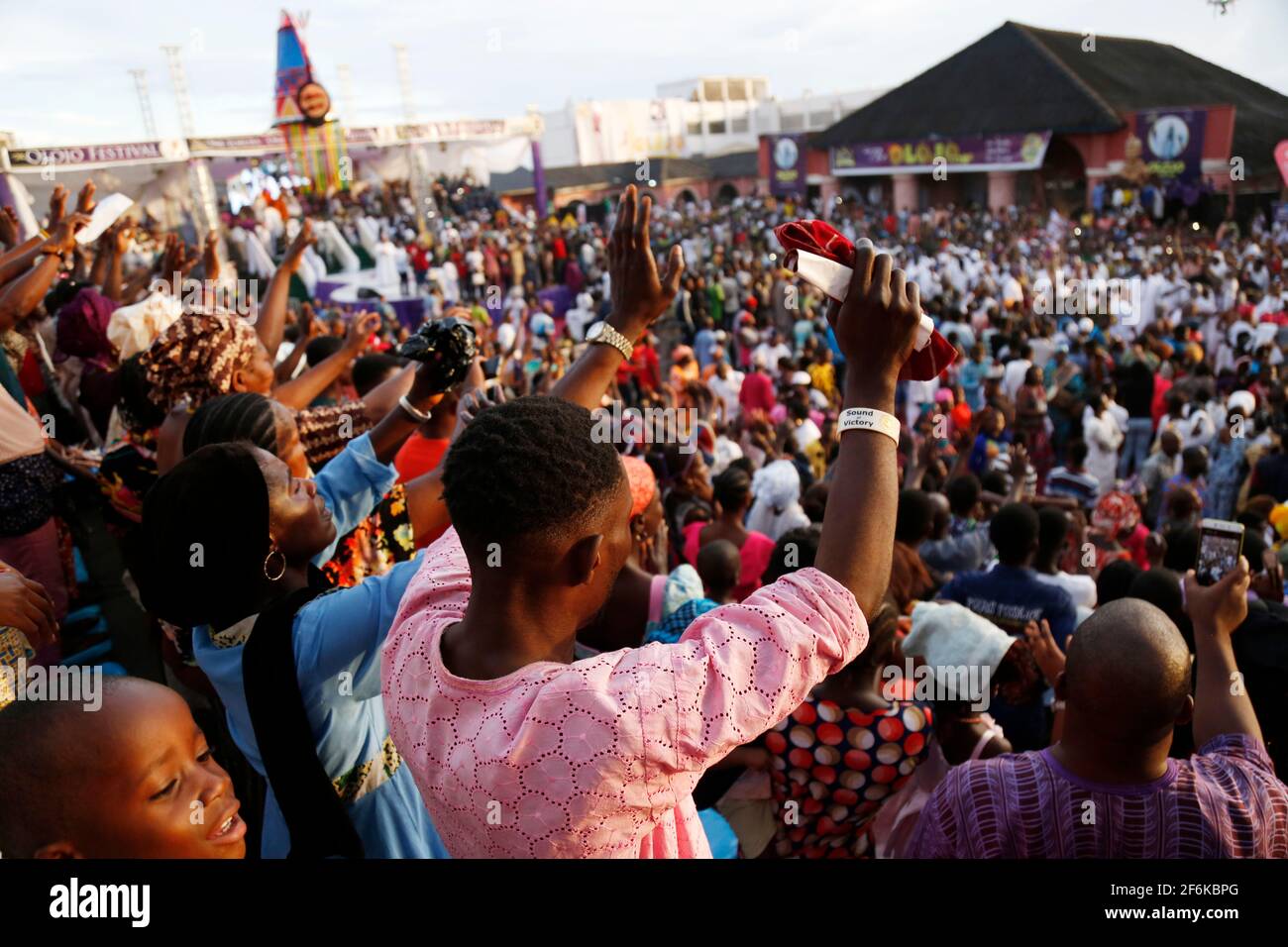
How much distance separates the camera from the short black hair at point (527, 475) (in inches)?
46.3

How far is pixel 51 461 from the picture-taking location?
3189 millimetres

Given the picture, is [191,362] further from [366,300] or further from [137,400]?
[366,300]

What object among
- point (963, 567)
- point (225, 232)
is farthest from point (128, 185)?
point (963, 567)

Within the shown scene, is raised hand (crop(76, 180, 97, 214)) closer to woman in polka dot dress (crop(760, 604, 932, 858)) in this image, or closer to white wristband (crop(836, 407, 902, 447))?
woman in polka dot dress (crop(760, 604, 932, 858))

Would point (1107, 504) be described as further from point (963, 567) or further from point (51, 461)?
point (51, 461)

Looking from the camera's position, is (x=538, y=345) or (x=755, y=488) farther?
(x=538, y=345)

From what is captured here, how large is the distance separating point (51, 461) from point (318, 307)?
1067cm

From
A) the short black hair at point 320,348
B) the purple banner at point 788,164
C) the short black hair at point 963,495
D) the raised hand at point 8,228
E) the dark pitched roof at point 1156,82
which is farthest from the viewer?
the purple banner at point 788,164

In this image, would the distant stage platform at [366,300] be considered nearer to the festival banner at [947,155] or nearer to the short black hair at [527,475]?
the short black hair at [527,475]

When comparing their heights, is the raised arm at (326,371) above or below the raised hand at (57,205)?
below

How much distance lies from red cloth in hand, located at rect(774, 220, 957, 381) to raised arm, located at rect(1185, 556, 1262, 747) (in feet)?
3.48

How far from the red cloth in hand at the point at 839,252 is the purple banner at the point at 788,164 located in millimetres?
28882

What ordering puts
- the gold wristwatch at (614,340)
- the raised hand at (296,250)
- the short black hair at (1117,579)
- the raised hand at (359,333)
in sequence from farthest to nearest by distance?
the raised hand at (296,250) < the short black hair at (1117,579) < the raised hand at (359,333) < the gold wristwatch at (614,340)

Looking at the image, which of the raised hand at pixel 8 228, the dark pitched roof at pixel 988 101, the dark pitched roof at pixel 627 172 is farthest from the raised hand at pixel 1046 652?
the dark pitched roof at pixel 627 172
